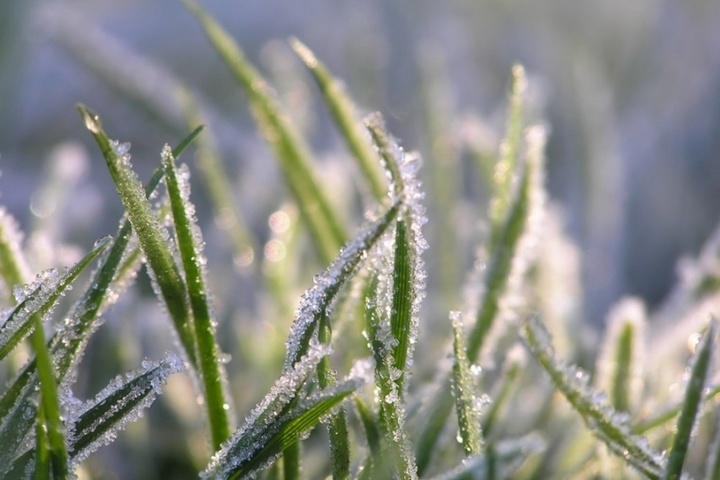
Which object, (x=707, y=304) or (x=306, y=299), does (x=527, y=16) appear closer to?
(x=707, y=304)

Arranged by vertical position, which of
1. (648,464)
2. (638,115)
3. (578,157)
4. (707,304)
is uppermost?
(638,115)

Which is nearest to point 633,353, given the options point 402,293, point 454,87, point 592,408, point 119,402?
point 592,408

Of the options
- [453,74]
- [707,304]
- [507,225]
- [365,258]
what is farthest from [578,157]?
[365,258]

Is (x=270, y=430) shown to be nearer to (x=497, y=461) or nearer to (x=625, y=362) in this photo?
(x=497, y=461)

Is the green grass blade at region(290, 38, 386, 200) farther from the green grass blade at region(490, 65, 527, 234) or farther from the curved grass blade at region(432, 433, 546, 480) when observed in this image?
the curved grass blade at region(432, 433, 546, 480)

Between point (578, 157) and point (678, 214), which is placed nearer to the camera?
point (578, 157)

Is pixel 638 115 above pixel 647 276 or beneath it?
above
